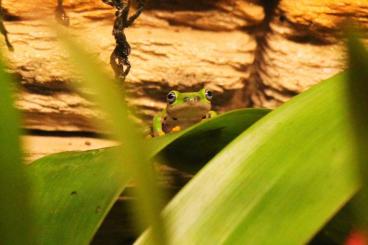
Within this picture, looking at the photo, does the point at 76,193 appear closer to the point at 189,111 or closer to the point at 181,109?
the point at 181,109

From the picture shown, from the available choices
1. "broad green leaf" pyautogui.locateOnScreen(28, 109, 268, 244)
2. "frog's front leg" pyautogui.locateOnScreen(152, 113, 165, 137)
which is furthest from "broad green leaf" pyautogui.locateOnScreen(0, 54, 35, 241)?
"frog's front leg" pyautogui.locateOnScreen(152, 113, 165, 137)

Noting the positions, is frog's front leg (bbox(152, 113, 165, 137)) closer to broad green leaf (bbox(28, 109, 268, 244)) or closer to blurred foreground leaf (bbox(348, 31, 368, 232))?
broad green leaf (bbox(28, 109, 268, 244))

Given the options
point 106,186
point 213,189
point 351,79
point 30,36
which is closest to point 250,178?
point 213,189

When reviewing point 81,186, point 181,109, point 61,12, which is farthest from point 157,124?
point 81,186

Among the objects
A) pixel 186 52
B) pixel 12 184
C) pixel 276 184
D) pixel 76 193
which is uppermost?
pixel 12 184

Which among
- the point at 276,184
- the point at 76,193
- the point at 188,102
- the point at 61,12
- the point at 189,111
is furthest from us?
Result: the point at 189,111

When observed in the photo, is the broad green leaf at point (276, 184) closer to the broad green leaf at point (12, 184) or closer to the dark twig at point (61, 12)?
the broad green leaf at point (12, 184)

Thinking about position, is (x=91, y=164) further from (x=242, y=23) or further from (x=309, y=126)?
(x=242, y=23)
